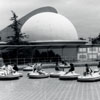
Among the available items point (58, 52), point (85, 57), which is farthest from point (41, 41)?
point (85, 57)

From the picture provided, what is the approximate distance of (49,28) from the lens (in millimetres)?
54406

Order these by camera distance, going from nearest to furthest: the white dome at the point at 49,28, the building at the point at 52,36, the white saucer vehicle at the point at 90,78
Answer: the white saucer vehicle at the point at 90,78
the building at the point at 52,36
the white dome at the point at 49,28

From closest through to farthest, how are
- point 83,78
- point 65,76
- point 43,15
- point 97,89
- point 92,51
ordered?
1. point 97,89
2. point 83,78
3. point 65,76
4. point 92,51
5. point 43,15

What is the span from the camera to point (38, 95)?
14281mm

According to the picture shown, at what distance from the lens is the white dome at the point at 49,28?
2103 inches

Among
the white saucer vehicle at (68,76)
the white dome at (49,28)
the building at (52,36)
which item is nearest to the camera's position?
the white saucer vehicle at (68,76)

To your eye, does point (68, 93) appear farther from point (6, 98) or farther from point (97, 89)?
point (6, 98)

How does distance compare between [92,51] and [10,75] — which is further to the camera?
[92,51]

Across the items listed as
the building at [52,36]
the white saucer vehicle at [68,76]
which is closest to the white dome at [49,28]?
the building at [52,36]

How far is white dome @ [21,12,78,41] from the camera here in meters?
53.4

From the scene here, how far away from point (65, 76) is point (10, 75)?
3.88 metres

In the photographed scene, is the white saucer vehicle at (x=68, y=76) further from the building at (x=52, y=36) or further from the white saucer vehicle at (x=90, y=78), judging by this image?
the building at (x=52, y=36)

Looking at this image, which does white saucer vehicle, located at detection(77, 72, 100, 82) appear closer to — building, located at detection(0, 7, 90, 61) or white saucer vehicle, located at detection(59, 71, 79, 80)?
white saucer vehicle, located at detection(59, 71, 79, 80)

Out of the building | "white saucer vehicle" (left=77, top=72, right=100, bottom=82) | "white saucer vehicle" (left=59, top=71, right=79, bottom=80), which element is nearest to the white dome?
the building
